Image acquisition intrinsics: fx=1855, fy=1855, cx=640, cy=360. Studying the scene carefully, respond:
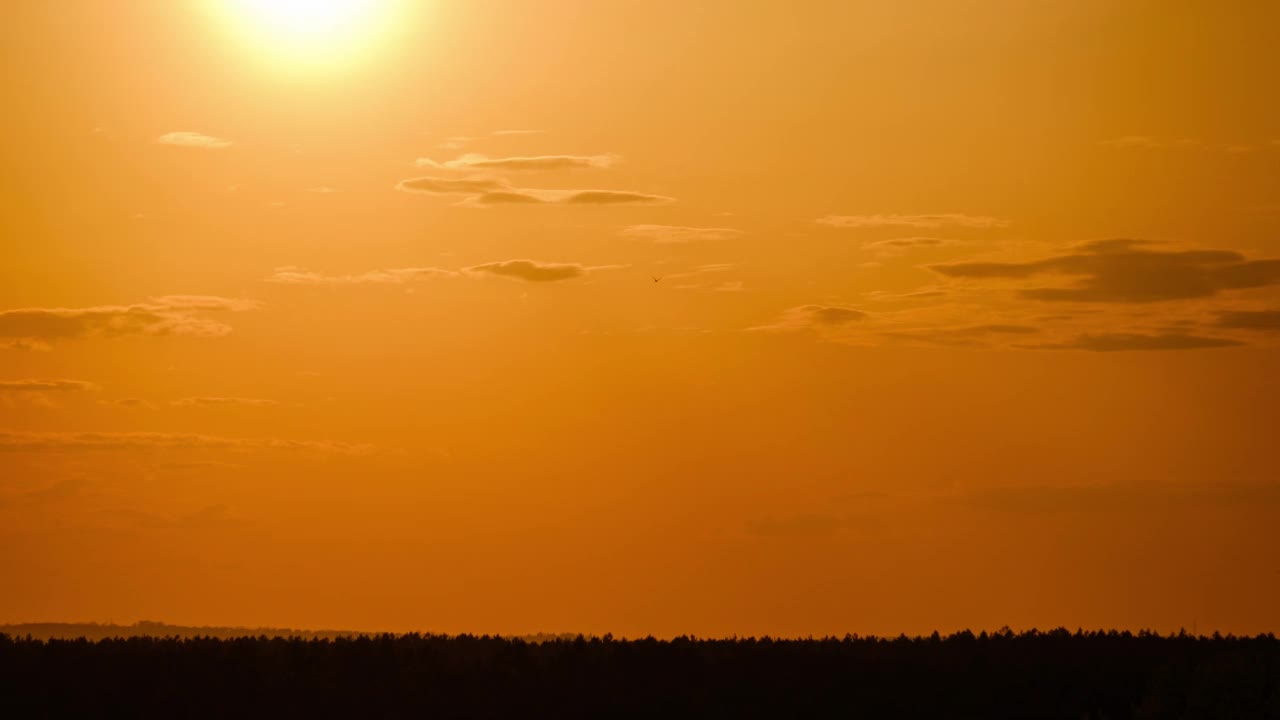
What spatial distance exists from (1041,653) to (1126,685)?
2244 millimetres

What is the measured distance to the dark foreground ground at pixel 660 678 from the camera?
38.0 m

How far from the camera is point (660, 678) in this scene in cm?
3919

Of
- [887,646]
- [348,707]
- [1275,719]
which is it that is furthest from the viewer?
[887,646]

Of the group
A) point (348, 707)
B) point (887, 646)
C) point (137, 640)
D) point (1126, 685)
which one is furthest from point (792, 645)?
point (137, 640)

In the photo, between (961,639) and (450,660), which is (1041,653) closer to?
(961,639)

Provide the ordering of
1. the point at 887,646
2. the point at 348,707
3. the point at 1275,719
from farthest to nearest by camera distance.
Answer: the point at 887,646 → the point at 348,707 → the point at 1275,719

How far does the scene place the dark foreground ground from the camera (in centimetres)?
3800

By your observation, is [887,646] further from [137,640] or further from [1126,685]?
[137,640]

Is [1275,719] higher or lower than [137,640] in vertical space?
lower

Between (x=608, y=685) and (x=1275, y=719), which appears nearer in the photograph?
(x=1275, y=719)

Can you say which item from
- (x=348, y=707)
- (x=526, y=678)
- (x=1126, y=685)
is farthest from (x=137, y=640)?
(x=1126, y=685)

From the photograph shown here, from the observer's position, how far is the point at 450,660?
40375 millimetres

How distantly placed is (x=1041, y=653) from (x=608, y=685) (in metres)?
9.65

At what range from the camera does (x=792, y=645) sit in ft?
135
